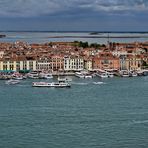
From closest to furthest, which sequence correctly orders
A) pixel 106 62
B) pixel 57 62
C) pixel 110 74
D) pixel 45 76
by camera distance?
1. pixel 45 76
2. pixel 110 74
3. pixel 57 62
4. pixel 106 62

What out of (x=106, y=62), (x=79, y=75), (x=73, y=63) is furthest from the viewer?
(x=106, y=62)

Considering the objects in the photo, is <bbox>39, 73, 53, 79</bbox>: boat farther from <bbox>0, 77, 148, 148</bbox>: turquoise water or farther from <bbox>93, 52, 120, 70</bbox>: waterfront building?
<bbox>0, 77, 148, 148</bbox>: turquoise water

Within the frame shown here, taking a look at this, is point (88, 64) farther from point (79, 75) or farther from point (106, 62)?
point (79, 75)

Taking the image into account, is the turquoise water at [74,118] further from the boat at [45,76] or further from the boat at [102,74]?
the boat at [102,74]

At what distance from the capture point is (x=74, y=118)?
704cm

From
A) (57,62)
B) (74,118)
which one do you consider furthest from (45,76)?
(74,118)

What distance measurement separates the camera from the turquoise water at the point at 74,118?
5790mm

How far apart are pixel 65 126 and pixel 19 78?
22.5ft

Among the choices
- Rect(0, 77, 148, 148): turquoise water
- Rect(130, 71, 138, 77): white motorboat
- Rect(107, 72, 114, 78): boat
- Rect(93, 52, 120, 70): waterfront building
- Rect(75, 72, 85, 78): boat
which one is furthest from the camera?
Rect(93, 52, 120, 70): waterfront building

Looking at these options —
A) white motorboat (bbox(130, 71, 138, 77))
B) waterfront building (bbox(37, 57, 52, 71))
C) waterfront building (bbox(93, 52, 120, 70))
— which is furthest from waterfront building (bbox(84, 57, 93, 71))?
white motorboat (bbox(130, 71, 138, 77))

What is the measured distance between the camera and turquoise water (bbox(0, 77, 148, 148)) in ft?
19.0

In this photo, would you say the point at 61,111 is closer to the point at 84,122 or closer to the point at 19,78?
the point at 84,122

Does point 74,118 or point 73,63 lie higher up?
point 73,63

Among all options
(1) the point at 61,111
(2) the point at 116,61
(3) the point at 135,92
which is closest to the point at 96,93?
(3) the point at 135,92
